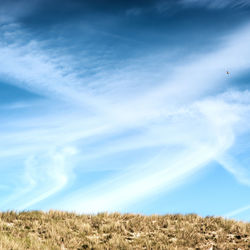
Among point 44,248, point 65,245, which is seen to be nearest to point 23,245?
point 44,248

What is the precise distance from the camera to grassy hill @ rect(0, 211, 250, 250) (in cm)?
1239

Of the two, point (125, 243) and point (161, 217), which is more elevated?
Result: point (161, 217)

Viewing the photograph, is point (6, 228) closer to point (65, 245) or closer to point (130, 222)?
point (65, 245)

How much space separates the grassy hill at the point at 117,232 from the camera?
12.4 meters

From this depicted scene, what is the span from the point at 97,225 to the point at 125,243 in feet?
7.55

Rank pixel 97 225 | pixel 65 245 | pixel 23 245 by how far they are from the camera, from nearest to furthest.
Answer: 1. pixel 23 245
2. pixel 65 245
3. pixel 97 225

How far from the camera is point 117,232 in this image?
13688 millimetres

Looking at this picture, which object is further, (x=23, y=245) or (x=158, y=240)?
(x=158, y=240)

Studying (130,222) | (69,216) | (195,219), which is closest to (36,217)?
(69,216)

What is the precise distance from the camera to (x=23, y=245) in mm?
11453

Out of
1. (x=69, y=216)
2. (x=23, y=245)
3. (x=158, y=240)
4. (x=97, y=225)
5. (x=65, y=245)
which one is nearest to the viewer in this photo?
(x=23, y=245)

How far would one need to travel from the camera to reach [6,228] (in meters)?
13.4

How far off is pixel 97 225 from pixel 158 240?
113 inches

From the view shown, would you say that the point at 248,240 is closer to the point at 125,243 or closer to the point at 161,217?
the point at 161,217
